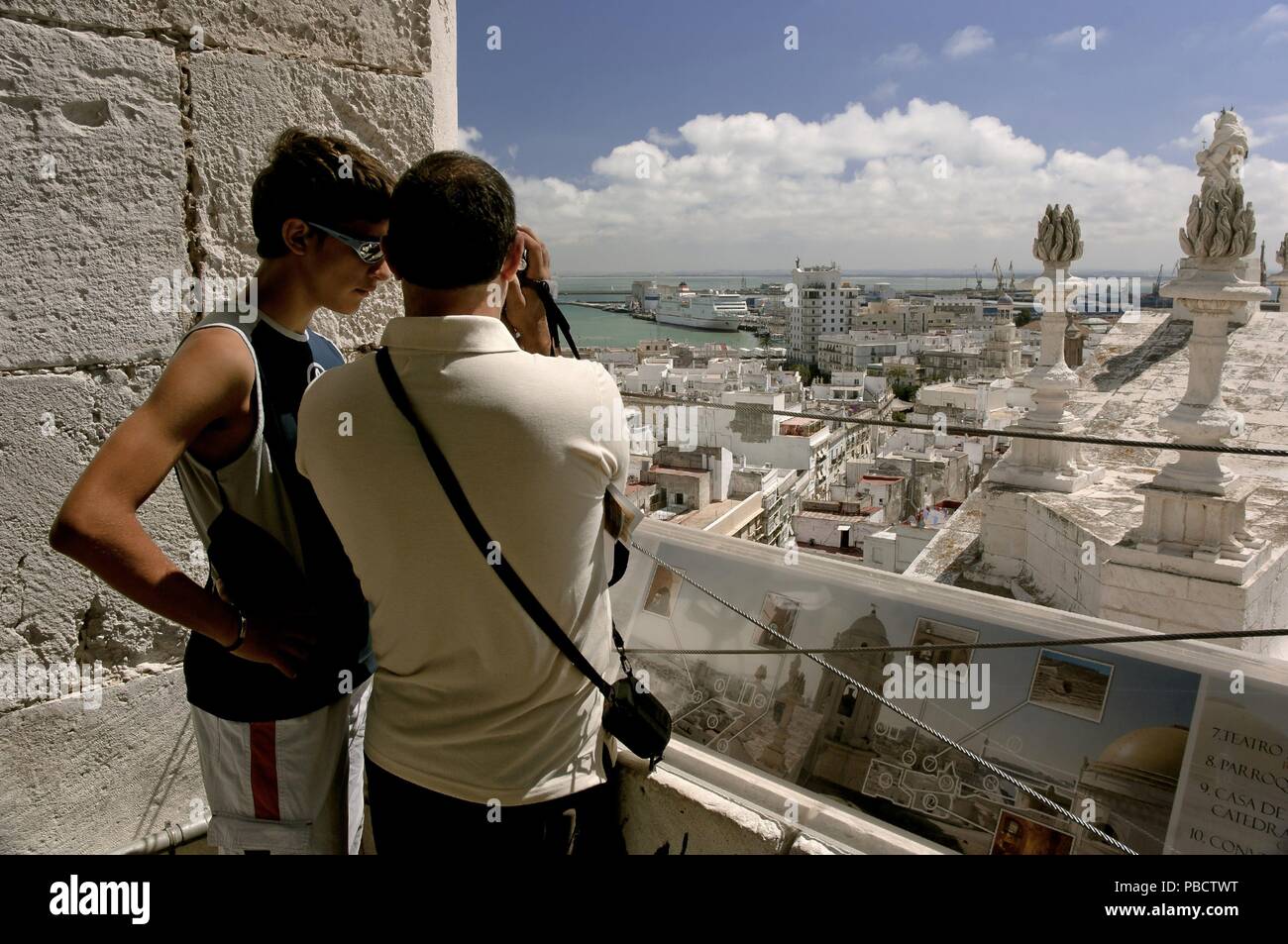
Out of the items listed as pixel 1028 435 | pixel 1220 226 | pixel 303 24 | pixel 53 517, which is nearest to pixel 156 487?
pixel 53 517

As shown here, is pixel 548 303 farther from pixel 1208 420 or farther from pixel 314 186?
pixel 1208 420

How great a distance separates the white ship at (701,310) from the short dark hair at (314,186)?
237ft

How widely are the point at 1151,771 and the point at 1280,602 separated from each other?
15.2 ft

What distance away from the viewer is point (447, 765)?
990 millimetres

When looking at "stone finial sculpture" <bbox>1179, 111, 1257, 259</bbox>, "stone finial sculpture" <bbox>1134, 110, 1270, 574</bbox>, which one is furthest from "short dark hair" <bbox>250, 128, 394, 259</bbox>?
"stone finial sculpture" <bbox>1179, 111, 1257, 259</bbox>

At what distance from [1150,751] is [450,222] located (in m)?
1.10

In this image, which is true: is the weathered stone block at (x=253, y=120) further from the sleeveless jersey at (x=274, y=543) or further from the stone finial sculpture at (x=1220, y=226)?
the stone finial sculpture at (x=1220, y=226)

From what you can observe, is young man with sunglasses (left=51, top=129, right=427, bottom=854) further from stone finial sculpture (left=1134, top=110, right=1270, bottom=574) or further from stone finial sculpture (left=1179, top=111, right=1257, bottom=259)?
stone finial sculpture (left=1179, top=111, right=1257, bottom=259)

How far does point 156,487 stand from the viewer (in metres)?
0.98

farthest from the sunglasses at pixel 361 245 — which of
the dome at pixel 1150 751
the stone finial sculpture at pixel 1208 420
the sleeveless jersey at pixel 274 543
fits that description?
the stone finial sculpture at pixel 1208 420

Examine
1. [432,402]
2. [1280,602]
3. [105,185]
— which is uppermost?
[105,185]
